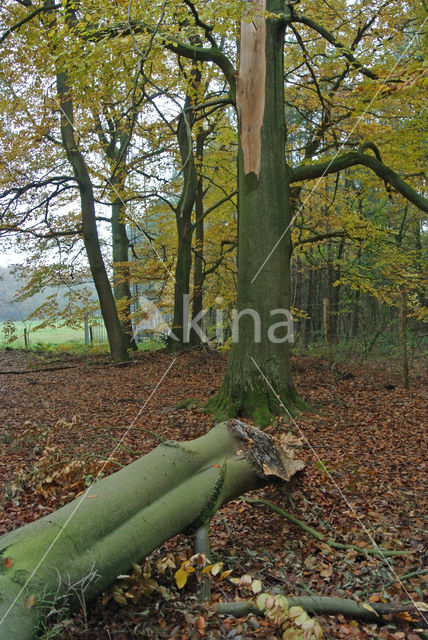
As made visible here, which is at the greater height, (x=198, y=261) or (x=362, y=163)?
(x=362, y=163)

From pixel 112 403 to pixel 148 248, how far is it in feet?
31.6

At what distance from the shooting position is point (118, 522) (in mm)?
2348

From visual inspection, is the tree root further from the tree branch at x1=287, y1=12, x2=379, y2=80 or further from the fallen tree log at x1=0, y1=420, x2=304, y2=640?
the tree branch at x1=287, y1=12, x2=379, y2=80

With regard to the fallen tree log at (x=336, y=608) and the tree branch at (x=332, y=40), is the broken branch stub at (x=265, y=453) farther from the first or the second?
the tree branch at (x=332, y=40)

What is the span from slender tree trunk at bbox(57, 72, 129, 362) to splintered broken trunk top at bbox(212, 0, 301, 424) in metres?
5.80

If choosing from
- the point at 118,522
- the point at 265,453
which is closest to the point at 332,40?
the point at 265,453

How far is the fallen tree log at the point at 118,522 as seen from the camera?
191cm

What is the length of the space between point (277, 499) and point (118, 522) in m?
1.82

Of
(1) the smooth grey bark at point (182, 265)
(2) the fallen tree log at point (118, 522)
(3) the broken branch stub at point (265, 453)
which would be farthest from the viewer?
(1) the smooth grey bark at point (182, 265)

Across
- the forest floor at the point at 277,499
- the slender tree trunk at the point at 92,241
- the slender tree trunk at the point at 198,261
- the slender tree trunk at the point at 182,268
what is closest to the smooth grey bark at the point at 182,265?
the slender tree trunk at the point at 182,268

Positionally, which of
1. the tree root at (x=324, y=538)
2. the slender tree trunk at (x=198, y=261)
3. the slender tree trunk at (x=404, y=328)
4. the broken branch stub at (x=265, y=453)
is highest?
the slender tree trunk at (x=198, y=261)

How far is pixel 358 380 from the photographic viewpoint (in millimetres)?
8477

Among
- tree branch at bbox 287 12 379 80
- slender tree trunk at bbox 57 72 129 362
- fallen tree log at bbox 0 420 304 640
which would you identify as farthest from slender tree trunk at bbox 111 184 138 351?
fallen tree log at bbox 0 420 304 640

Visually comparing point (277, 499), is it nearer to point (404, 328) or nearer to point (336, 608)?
point (336, 608)
